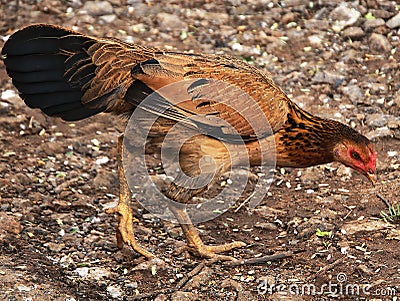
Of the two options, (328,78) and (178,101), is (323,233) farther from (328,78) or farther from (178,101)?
(328,78)

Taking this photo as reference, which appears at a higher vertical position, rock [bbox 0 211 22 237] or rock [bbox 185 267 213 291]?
rock [bbox 0 211 22 237]

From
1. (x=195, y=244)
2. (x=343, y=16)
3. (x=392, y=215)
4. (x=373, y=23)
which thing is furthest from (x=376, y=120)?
(x=195, y=244)

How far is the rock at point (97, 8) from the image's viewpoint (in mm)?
8227

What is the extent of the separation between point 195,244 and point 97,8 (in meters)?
3.98

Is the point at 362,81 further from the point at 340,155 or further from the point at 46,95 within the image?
the point at 46,95

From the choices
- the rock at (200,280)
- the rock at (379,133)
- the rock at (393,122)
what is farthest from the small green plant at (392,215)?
the rock at (200,280)

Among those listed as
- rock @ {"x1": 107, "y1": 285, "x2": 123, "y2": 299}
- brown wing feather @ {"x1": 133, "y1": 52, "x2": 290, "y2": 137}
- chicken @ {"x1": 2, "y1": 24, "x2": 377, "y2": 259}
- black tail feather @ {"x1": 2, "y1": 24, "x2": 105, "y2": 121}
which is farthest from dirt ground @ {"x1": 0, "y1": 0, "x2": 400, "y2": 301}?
brown wing feather @ {"x1": 133, "y1": 52, "x2": 290, "y2": 137}

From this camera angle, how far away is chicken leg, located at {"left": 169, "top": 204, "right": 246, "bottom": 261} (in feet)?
17.2

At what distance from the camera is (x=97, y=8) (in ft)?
27.1

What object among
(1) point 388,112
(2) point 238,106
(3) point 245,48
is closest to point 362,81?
(1) point 388,112

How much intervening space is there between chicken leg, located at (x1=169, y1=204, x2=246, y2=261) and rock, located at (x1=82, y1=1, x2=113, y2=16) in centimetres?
360

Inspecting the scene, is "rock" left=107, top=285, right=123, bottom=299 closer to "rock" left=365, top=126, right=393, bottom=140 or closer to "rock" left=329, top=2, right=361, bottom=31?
"rock" left=365, top=126, right=393, bottom=140

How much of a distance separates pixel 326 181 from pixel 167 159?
1448 mm

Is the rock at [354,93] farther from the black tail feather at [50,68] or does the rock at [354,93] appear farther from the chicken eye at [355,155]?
the black tail feather at [50,68]
